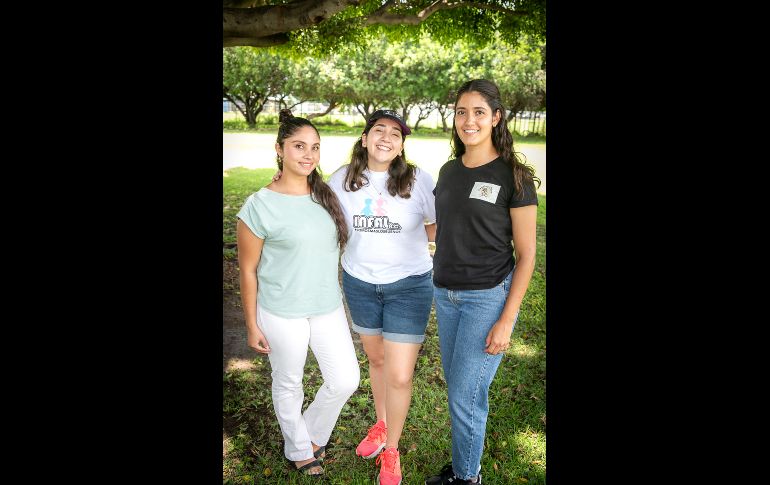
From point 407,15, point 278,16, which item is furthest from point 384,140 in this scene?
point 407,15

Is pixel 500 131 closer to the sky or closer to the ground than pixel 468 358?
closer to the sky

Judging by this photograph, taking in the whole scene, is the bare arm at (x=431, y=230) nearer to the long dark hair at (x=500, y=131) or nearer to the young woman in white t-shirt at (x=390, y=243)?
the young woman in white t-shirt at (x=390, y=243)

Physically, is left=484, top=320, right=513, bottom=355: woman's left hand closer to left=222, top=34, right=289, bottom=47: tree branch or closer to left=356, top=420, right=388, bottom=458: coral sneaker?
left=356, top=420, right=388, bottom=458: coral sneaker

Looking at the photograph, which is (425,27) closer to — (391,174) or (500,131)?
(391,174)

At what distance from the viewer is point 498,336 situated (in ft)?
8.41

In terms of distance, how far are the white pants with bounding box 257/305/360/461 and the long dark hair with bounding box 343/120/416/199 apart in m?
0.72

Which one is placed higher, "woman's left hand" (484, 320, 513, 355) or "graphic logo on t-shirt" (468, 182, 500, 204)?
"graphic logo on t-shirt" (468, 182, 500, 204)

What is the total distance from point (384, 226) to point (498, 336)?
846 mm

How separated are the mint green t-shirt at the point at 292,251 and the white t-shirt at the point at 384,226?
153mm

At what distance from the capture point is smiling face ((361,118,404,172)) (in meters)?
2.85

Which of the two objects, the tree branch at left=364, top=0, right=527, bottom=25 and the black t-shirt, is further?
the tree branch at left=364, top=0, right=527, bottom=25

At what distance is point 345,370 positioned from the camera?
3004 millimetres

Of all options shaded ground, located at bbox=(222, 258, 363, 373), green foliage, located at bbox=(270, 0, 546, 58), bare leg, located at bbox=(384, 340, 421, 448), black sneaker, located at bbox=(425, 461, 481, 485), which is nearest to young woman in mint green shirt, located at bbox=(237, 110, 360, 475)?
bare leg, located at bbox=(384, 340, 421, 448)

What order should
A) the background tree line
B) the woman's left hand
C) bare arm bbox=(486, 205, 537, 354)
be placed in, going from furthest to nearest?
the background tree line, the woman's left hand, bare arm bbox=(486, 205, 537, 354)
